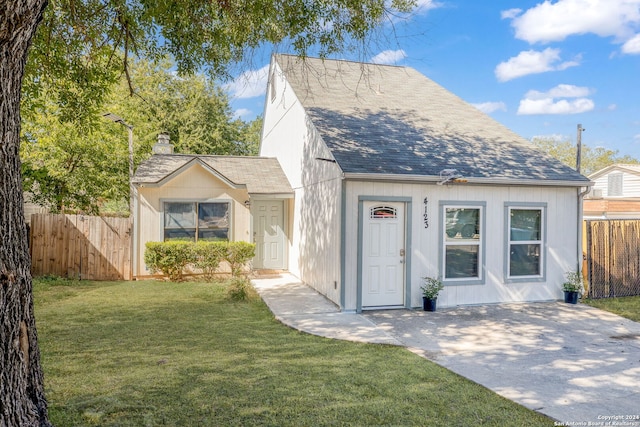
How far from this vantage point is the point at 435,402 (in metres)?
4.07

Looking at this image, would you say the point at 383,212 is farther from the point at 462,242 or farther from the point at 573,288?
the point at 573,288

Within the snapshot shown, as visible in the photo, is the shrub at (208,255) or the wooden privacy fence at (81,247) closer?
the wooden privacy fence at (81,247)

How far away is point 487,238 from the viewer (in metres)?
8.88

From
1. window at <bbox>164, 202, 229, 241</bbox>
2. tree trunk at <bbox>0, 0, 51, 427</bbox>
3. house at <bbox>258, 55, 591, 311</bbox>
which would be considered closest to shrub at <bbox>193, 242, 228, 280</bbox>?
window at <bbox>164, 202, 229, 241</bbox>

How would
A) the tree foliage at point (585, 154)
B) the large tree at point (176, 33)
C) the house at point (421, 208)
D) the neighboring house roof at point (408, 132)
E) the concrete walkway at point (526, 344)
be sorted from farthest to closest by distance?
1. the tree foliage at point (585, 154)
2. the neighboring house roof at point (408, 132)
3. the house at point (421, 208)
4. the large tree at point (176, 33)
5. the concrete walkway at point (526, 344)

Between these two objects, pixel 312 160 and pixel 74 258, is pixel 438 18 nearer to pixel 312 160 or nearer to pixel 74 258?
pixel 312 160

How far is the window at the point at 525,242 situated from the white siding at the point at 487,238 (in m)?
0.18

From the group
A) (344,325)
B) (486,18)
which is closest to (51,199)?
(344,325)

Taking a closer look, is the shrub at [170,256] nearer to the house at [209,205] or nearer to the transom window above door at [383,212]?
the house at [209,205]

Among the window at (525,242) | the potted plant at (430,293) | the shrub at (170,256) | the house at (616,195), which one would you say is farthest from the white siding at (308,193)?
the house at (616,195)

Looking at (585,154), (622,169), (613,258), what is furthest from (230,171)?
(585,154)

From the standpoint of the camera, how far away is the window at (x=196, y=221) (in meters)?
11.6

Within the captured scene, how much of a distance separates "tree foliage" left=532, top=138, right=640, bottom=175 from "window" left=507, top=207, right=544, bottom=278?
1466 inches

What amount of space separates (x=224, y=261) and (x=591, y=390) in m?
9.20
